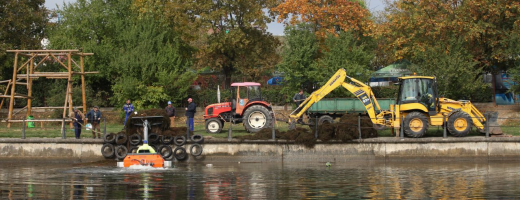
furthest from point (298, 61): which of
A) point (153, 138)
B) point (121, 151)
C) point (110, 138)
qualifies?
point (121, 151)

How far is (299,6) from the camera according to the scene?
4759 cm

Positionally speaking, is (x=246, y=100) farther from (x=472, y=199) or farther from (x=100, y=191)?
(x=472, y=199)

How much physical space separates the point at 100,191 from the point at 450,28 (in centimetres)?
2885

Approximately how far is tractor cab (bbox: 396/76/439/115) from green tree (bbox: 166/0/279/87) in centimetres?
2070

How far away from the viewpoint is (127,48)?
45.7 m

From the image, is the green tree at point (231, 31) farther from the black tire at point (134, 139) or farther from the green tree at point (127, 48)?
the black tire at point (134, 139)

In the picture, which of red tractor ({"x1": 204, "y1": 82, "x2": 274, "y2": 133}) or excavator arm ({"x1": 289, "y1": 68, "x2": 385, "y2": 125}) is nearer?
excavator arm ({"x1": 289, "y1": 68, "x2": 385, "y2": 125})

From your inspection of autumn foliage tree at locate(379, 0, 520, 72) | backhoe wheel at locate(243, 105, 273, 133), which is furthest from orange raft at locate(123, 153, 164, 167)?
autumn foliage tree at locate(379, 0, 520, 72)

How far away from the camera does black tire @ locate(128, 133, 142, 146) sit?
27703mm

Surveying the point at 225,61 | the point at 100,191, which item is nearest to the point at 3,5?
the point at 225,61

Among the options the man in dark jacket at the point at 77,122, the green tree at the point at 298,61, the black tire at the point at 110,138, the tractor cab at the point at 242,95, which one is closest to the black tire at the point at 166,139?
the black tire at the point at 110,138

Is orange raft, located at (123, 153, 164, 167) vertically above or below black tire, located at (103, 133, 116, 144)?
below

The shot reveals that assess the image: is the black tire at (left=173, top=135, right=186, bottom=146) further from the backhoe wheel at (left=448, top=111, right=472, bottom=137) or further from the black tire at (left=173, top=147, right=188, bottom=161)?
the backhoe wheel at (left=448, top=111, right=472, bottom=137)

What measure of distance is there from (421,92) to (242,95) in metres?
8.14
